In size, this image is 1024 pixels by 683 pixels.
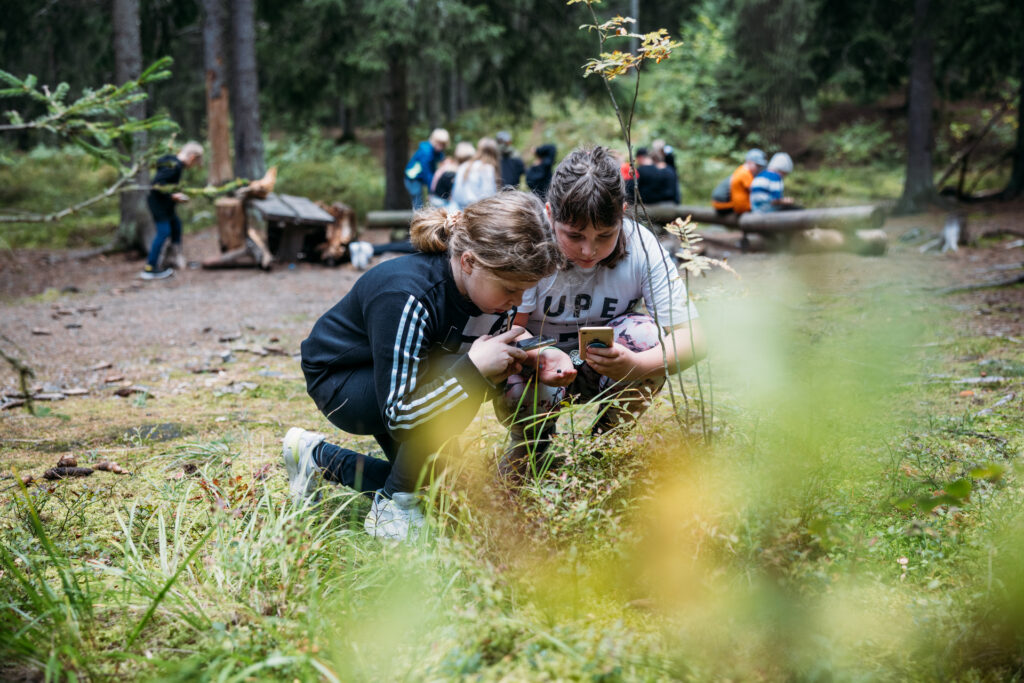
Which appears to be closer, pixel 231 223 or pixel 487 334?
pixel 487 334

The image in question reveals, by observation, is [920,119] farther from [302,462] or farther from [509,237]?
[302,462]

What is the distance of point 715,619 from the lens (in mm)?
2021

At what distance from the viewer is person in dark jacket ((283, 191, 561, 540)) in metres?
2.50

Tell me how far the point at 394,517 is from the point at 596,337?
91 centimetres

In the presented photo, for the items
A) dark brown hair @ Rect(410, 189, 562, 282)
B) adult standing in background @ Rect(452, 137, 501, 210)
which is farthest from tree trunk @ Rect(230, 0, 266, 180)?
dark brown hair @ Rect(410, 189, 562, 282)

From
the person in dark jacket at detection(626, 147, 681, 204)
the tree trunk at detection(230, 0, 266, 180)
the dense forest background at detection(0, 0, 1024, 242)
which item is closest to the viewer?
the person in dark jacket at detection(626, 147, 681, 204)

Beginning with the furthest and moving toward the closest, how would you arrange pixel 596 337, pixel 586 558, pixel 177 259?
pixel 177 259, pixel 596 337, pixel 586 558

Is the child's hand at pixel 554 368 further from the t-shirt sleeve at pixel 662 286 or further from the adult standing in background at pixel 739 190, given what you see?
the adult standing in background at pixel 739 190

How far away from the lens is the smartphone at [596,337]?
9.00 feet

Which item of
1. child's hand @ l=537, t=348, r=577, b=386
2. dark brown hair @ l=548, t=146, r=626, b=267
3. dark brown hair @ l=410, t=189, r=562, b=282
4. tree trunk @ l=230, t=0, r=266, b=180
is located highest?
tree trunk @ l=230, t=0, r=266, b=180

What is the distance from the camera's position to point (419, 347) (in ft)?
8.39

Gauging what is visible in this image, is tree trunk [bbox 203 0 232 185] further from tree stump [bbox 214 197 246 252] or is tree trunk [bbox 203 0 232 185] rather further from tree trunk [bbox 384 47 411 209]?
tree trunk [bbox 384 47 411 209]

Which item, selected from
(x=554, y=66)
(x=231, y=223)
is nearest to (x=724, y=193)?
(x=554, y=66)

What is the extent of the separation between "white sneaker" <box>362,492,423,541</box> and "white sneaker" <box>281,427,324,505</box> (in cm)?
30
